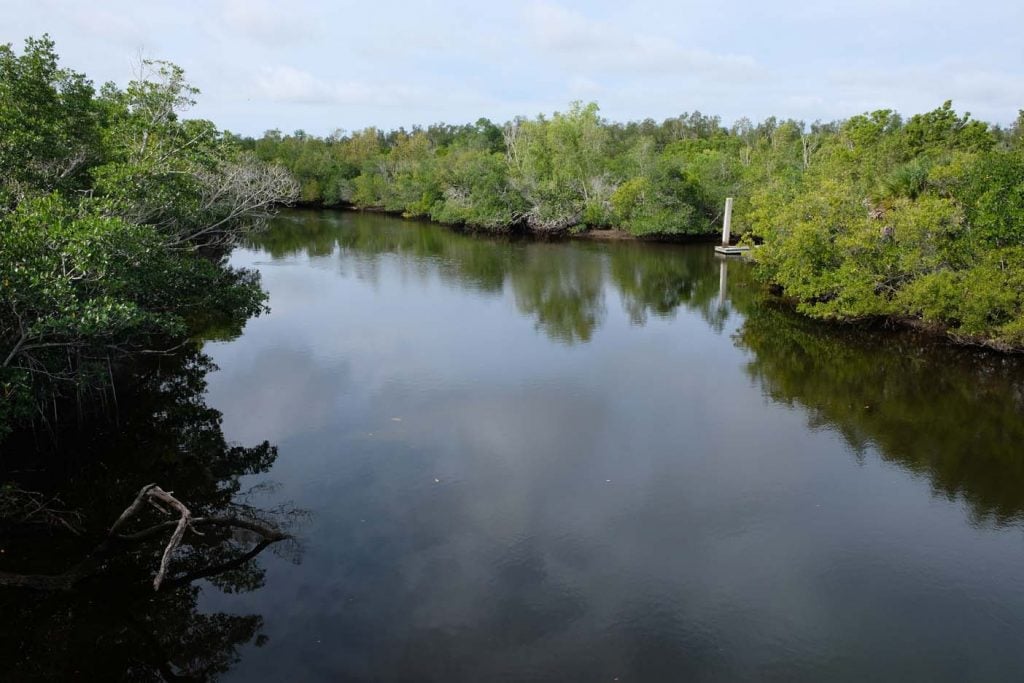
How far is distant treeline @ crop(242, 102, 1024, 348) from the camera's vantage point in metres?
18.5

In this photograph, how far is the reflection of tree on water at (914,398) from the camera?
1257 cm

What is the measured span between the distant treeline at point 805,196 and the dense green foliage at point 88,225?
17.5 m

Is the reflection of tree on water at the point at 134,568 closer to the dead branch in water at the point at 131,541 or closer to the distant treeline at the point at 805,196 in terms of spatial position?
the dead branch in water at the point at 131,541

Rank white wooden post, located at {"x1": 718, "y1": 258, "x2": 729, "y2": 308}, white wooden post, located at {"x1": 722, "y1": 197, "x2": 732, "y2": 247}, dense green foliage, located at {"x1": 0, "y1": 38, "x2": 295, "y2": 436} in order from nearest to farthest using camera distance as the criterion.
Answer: dense green foliage, located at {"x1": 0, "y1": 38, "x2": 295, "y2": 436} → white wooden post, located at {"x1": 718, "y1": 258, "x2": 729, "y2": 308} → white wooden post, located at {"x1": 722, "y1": 197, "x2": 732, "y2": 247}

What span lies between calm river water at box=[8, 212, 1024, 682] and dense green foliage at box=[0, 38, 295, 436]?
7.78 feet

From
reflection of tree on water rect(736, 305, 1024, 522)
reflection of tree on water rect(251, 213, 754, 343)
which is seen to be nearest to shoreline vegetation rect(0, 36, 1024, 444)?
reflection of tree on water rect(736, 305, 1024, 522)

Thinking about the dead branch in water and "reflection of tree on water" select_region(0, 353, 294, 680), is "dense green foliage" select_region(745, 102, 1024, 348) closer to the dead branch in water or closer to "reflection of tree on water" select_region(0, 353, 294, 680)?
"reflection of tree on water" select_region(0, 353, 294, 680)

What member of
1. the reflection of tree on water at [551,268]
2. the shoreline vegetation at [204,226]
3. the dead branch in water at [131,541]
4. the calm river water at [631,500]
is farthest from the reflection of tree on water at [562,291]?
the dead branch in water at [131,541]

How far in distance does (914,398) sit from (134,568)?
16.2m

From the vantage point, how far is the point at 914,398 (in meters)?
16.2

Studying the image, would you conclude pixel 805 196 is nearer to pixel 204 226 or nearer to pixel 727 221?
pixel 727 221

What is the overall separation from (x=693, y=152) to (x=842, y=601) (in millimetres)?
55020

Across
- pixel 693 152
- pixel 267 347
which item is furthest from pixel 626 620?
pixel 693 152

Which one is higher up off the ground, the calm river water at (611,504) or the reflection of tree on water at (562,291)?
the reflection of tree on water at (562,291)
